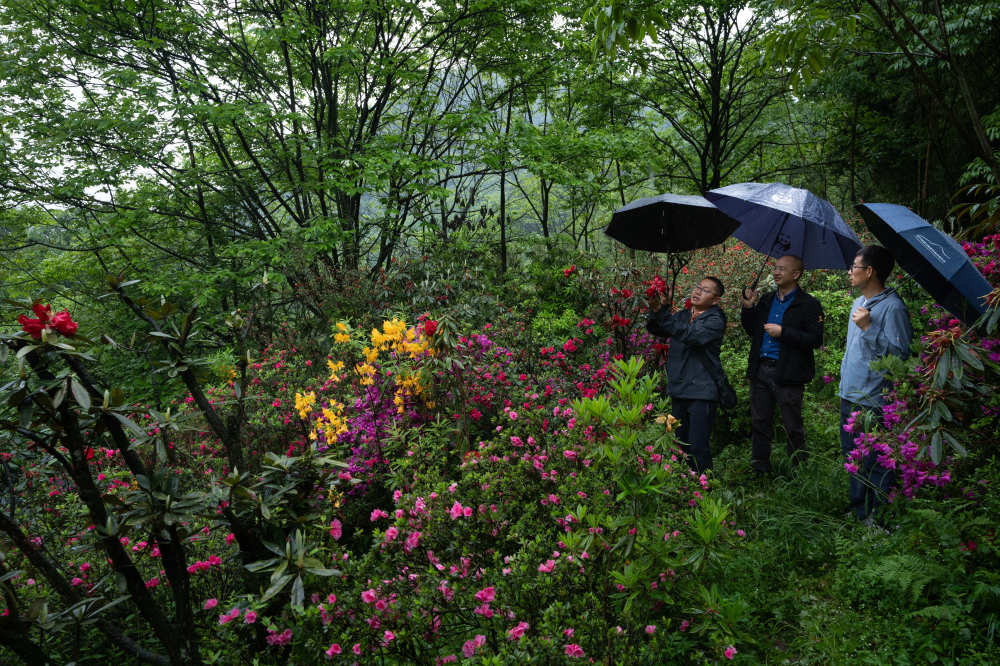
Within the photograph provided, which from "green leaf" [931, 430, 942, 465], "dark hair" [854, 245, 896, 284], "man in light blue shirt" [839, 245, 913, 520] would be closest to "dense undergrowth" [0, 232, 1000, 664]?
"green leaf" [931, 430, 942, 465]

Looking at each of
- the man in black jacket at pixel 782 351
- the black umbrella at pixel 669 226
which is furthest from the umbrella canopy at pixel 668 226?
the man in black jacket at pixel 782 351

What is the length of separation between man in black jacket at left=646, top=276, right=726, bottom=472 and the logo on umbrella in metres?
1.27

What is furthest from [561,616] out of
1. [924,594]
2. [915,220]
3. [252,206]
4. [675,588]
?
[252,206]

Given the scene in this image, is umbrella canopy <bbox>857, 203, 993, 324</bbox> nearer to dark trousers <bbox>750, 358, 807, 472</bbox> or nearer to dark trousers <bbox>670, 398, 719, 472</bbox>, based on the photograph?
dark trousers <bbox>750, 358, 807, 472</bbox>

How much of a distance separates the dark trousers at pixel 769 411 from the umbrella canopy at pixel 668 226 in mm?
1087

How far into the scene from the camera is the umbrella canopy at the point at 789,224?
11.2 ft

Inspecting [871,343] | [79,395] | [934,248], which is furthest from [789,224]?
[79,395]

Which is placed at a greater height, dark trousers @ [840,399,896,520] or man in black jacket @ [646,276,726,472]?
man in black jacket @ [646,276,726,472]

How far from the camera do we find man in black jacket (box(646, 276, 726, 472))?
3.57m

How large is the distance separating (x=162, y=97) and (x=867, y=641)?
7776 millimetres

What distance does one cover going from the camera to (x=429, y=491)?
2443 mm

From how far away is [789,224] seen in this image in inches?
157

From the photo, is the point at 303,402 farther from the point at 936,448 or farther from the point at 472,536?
the point at 936,448

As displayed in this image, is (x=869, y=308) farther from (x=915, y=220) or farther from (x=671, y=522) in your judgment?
(x=671, y=522)
